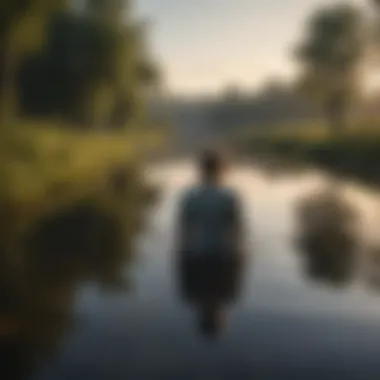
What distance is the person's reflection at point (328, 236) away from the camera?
6.29ft

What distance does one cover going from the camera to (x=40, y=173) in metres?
2.04

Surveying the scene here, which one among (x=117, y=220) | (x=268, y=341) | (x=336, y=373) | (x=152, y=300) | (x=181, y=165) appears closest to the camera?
(x=336, y=373)

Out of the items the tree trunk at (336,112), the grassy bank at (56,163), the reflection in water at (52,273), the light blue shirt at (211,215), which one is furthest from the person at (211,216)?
the tree trunk at (336,112)

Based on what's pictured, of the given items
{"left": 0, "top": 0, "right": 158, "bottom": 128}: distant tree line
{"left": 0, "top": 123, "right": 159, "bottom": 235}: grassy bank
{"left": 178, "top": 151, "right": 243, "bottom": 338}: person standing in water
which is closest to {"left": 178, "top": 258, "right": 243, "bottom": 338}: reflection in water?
{"left": 178, "top": 151, "right": 243, "bottom": 338}: person standing in water

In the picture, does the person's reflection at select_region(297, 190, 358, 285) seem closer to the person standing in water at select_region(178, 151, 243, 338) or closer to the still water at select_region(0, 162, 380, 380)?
the still water at select_region(0, 162, 380, 380)

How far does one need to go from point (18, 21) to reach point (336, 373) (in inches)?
58.0

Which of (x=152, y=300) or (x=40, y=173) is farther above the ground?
(x=40, y=173)

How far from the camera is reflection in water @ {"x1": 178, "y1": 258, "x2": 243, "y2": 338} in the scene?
1.55m

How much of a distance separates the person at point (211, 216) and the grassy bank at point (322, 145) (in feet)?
Answer: 1.31

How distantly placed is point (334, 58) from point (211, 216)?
0.85m

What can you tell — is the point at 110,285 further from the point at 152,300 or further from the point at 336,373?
the point at 336,373

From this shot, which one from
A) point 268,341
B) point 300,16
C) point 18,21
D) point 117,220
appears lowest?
point 268,341

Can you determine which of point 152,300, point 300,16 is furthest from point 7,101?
point 300,16

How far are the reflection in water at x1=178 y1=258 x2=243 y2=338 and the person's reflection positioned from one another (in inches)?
10.6
